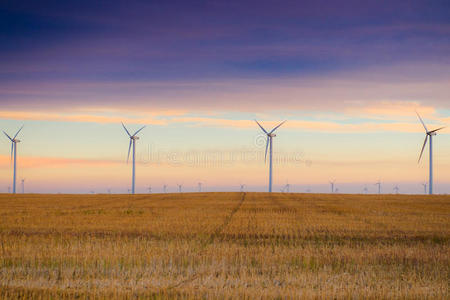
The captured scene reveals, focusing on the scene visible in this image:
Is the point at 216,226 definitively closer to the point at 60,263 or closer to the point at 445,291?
the point at 60,263

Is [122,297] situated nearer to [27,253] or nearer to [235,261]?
[235,261]

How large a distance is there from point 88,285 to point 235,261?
21.9ft

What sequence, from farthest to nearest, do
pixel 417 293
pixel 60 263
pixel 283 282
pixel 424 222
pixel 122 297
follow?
pixel 424 222
pixel 60 263
pixel 283 282
pixel 417 293
pixel 122 297

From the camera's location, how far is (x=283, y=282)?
1698 cm

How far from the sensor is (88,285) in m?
16.1

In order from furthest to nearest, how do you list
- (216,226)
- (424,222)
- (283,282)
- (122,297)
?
1. (424,222)
2. (216,226)
3. (283,282)
4. (122,297)

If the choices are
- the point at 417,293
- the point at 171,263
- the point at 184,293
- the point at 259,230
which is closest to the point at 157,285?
the point at 184,293

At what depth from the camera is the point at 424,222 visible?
131ft

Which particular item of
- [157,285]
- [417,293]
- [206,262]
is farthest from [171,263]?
[417,293]

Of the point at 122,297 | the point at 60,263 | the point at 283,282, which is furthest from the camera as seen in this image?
the point at 60,263

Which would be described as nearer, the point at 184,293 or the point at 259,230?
the point at 184,293

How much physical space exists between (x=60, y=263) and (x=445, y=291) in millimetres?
13632

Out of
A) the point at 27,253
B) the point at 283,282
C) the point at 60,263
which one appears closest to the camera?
the point at 283,282

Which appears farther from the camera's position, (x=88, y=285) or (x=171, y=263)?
(x=171, y=263)
